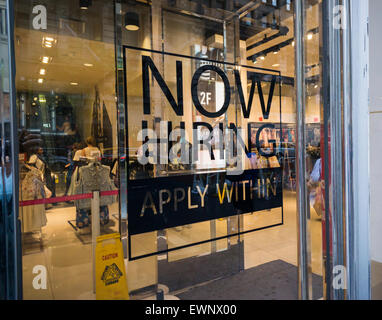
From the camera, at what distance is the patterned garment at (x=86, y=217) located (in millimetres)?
1914

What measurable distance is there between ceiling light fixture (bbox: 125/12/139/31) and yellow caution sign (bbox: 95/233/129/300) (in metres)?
Answer: 1.53

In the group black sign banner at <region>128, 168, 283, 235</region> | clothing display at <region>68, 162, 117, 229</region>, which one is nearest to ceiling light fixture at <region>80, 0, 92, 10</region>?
clothing display at <region>68, 162, 117, 229</region>

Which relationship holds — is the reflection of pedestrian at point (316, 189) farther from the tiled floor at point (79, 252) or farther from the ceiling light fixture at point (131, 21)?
the ceiling light fixture at point (131, 21)

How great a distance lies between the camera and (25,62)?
1.74 meters

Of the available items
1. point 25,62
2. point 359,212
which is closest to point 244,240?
point 359,212

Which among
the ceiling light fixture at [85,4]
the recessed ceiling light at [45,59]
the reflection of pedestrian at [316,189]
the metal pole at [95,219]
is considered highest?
the ceiling light fixture at [85,4]

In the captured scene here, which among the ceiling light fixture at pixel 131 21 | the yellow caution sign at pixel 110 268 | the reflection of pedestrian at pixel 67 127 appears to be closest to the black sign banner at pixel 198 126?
the yellow caution sign at pixel 110 268

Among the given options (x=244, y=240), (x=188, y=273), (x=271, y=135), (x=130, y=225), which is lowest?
(x=188, y=273)

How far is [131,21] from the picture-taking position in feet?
6.48

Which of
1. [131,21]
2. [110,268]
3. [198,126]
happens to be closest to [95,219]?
[110,268]

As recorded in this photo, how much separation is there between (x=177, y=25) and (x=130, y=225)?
64.1 inches

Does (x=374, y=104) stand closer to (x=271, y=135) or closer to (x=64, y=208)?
(x=271, y=135)

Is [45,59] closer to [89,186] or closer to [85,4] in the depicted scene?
[85,4]

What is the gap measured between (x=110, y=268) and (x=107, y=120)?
1.06m
